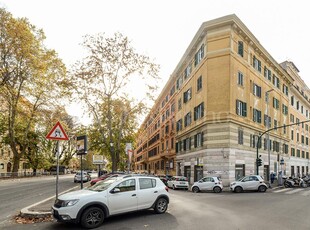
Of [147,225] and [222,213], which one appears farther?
[222,213]

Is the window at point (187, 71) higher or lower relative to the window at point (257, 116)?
higher

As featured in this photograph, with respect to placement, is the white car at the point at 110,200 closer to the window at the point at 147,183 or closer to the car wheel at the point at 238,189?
the window at the point at 147,183

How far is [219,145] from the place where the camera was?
26.2 metres

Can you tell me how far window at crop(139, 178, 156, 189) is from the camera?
10038mm

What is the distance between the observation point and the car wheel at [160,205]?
404 inches

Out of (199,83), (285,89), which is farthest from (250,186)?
(285,89)

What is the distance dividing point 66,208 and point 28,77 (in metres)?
31.8

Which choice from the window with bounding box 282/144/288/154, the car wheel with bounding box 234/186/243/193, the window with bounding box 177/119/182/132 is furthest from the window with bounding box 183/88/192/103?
the window with bounding box 282/144/288/154

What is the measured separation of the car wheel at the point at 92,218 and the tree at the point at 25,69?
21.7 metres

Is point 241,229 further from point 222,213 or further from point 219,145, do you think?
point 219,145

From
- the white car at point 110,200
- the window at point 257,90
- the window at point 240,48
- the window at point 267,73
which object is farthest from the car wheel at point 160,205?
the window at point 267,73

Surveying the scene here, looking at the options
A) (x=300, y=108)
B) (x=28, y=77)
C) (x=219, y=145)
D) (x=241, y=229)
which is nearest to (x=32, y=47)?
(x=28, y=77)

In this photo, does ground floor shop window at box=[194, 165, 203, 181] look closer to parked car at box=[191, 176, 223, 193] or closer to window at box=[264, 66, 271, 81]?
parked car at box=[191, 176, 223, 193]

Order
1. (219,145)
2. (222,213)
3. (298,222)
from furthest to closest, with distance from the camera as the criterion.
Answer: (219,145), (222,213), (298,222)
